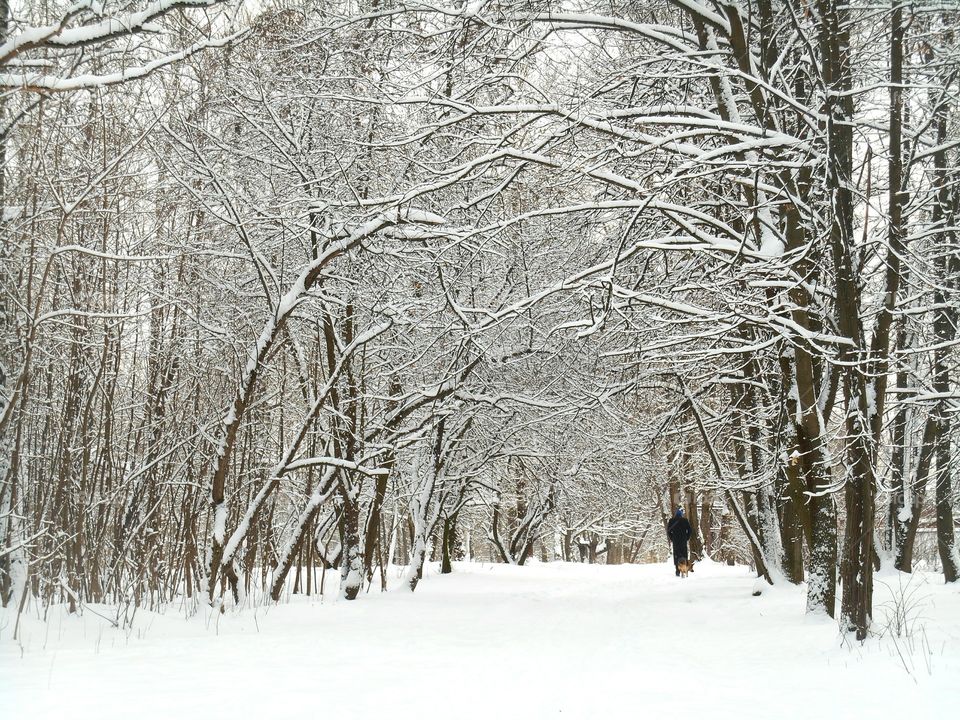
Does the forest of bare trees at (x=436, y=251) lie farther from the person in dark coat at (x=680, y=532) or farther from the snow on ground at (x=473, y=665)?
the person in dark coat at (x=680, y=532)

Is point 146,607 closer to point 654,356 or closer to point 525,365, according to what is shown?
point 654,356

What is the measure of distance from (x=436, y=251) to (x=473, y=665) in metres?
4.59

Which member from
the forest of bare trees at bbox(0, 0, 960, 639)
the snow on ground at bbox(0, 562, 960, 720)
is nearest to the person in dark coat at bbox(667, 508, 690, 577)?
the forest of bare trees at bbox(0, 0, 960, 639)

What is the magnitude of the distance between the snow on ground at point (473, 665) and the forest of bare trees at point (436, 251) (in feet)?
2.05

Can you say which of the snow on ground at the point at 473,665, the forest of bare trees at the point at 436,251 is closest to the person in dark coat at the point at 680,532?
the forest of bare trees at the point at 436,251

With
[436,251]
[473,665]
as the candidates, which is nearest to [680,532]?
[436,251]

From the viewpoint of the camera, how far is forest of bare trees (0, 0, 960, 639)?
6309 mm

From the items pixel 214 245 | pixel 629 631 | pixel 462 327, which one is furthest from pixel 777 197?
pixel 214 245

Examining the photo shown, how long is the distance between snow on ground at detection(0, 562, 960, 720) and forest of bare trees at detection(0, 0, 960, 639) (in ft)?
2.05

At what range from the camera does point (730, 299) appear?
Answer: 278 inches

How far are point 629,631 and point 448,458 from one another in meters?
5.54

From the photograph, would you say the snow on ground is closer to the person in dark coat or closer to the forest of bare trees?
the forest of bare trees

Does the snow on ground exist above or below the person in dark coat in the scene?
below

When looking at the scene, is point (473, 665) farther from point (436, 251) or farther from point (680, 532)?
point (680, 532)
